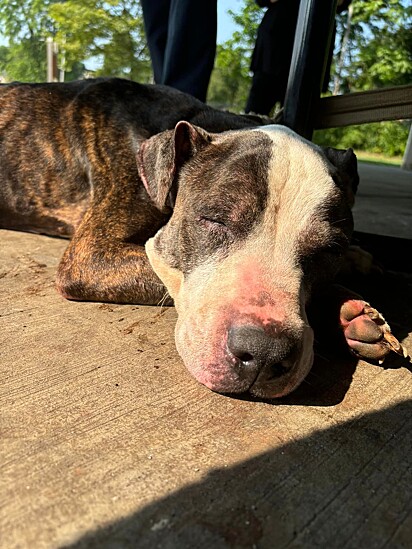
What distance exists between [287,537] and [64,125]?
9.59 feet

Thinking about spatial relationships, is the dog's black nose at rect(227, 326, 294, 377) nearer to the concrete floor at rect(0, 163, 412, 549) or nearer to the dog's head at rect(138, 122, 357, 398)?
the dog's head at rect(138, 122, 357, 398)

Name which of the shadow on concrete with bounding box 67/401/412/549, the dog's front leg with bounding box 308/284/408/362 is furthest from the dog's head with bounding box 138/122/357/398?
the shadow on concrete with bounding box 67/401/412/549

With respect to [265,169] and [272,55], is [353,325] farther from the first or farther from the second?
[272,55]

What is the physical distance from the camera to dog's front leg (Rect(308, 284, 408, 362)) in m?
2.30

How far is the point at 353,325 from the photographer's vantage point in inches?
93.0

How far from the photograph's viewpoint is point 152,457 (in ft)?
5.26

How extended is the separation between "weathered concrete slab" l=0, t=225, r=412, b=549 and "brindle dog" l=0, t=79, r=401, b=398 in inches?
5.9

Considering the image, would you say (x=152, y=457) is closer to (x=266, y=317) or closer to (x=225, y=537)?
(x=225, y=537)

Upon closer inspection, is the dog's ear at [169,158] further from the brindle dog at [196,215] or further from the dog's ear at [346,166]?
the dog's ear at [346,166]

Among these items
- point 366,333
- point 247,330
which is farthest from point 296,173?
point 247,330

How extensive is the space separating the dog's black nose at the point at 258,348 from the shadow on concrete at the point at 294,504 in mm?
268

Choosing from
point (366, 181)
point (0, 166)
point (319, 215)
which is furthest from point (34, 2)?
point (319, 215)

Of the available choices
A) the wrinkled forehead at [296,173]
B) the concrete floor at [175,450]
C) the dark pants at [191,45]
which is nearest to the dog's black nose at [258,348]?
the concrete floor at [175,450]

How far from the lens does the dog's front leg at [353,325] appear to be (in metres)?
2.30
